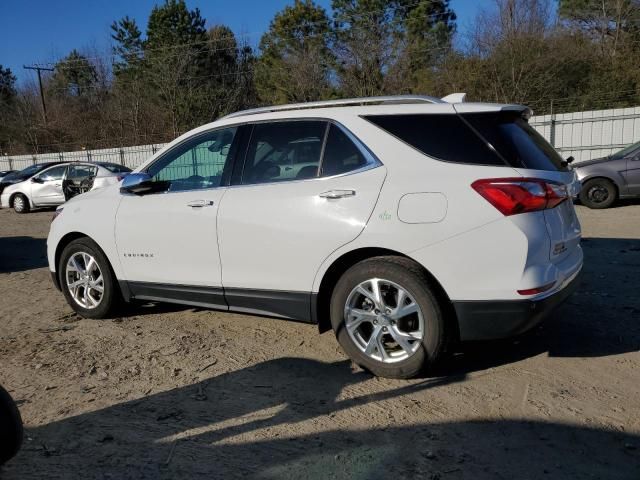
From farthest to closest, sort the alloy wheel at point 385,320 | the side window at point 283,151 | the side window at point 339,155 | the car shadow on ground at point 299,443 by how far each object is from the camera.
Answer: the side window at point 283,151 → the side window at point 339,155 → the alloy wheel at point 385,320 → the car shadow on ground at point 299,443

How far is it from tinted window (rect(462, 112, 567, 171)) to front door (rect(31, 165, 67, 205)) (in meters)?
14.5

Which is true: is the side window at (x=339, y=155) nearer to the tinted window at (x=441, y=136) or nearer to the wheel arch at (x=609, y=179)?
the tinted window at (x=441, y=136)

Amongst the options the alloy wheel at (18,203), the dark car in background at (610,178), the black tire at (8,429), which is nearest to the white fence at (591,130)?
the dark car in background at (610,178)

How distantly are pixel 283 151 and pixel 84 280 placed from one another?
245 centimetres

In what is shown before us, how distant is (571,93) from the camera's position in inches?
990

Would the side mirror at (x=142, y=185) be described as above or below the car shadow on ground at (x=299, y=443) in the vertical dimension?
above

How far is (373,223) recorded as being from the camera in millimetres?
3627

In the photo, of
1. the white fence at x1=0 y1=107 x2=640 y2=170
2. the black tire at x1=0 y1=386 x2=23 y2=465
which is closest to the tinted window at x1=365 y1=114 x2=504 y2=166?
the black tire at x1=0 y1=386 x2=23 y2=465

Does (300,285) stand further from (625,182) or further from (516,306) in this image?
(625,182)

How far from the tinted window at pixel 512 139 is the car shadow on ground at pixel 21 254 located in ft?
22.6

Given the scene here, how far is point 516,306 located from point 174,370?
2.44 m

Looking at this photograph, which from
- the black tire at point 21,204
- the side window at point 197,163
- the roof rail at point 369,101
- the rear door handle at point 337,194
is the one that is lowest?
the black tire at point 21,204

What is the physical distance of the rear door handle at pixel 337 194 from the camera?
3738 millimetres

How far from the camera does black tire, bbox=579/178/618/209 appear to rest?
1153 centimetres
